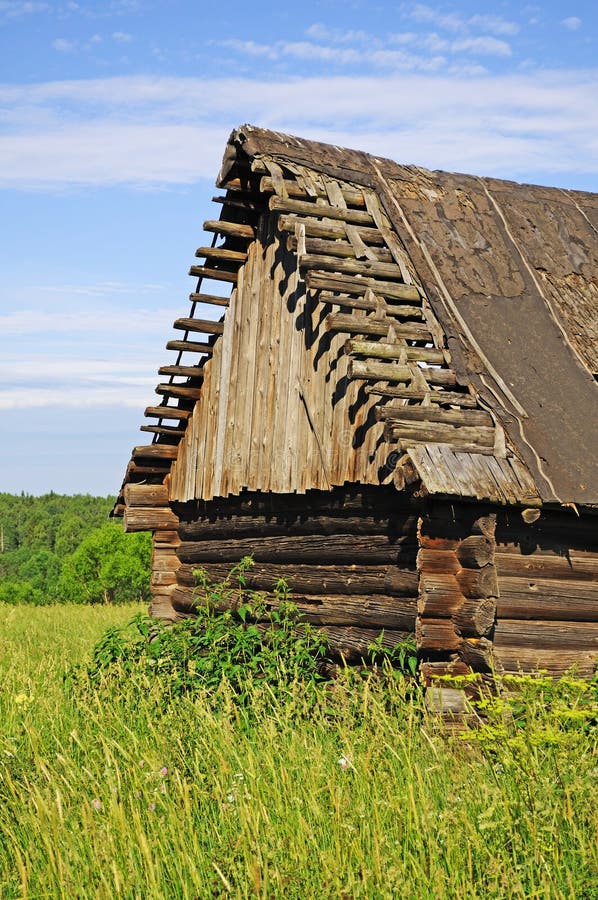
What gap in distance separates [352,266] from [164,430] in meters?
4.45

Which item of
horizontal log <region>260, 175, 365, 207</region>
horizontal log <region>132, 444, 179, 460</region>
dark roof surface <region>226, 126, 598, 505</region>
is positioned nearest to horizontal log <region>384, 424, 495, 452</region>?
dark roof surface <region>226, 126, 598, 505</region>

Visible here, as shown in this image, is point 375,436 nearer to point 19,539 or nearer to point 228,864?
point 228,864

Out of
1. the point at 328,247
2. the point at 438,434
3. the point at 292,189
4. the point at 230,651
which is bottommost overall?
the point at 230,651

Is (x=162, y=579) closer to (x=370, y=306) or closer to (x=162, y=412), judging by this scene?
(x=162, y=412)

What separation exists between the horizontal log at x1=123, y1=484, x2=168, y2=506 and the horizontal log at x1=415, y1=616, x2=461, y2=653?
6.07m

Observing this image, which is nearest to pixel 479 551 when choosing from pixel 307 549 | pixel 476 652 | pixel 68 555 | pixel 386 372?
pixel 476 652

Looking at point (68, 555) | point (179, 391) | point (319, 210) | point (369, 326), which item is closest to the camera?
point (369, 326)

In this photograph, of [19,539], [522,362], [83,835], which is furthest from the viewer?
[19,539]

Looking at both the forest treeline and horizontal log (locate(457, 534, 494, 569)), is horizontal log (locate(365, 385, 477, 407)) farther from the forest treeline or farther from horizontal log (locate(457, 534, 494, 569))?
the forest treeline

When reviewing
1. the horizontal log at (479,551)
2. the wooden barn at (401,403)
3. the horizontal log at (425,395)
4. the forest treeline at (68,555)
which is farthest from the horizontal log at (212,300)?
the forest treeline at (68,555)

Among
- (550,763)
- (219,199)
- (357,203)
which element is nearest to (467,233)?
(357,203)

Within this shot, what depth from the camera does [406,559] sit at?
832cm

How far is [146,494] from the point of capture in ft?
43.2

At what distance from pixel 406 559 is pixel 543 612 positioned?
1.23 metres
